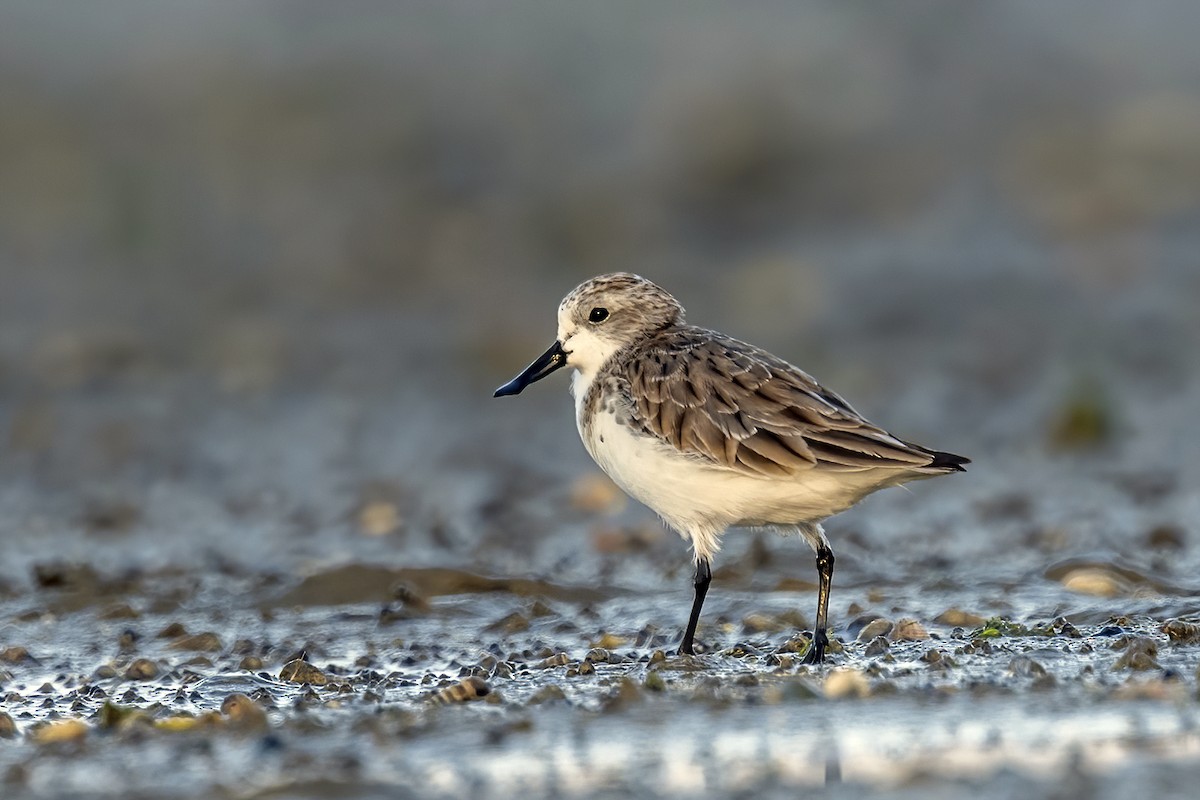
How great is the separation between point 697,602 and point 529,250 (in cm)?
770

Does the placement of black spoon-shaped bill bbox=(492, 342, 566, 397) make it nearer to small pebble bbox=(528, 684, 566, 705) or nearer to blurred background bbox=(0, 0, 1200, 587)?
blurred background bbox=(0, 0, 1200, 587)

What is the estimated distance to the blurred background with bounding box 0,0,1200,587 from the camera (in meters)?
10.1

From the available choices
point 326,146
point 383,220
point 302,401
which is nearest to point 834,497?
point 302,401

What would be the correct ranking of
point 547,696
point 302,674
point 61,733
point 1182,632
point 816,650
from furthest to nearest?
1. point 302,674
2. point 816,650
3. point 1182,632
4. point 547,696
5. point 61,733

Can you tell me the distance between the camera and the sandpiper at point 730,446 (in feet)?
20.9

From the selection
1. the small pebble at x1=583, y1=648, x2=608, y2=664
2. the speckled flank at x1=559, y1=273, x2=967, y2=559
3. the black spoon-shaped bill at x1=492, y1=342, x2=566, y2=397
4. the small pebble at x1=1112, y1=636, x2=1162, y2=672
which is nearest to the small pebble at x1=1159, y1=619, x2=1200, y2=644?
the small pebble at x1=1112, y1=636, x2=1162, y2=672

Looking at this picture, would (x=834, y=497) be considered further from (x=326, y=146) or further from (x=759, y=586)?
(x=326, y=146)

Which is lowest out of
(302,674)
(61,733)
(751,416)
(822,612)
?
(61,733)

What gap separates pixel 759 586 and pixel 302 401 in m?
4.98

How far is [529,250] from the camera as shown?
14.1 m

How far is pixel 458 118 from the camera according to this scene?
16.3 meters

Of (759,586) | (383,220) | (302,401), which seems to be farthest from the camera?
(383,220)

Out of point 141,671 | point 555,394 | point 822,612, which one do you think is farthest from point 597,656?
point 555,394

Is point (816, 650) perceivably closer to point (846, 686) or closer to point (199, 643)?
point (846, 686)
